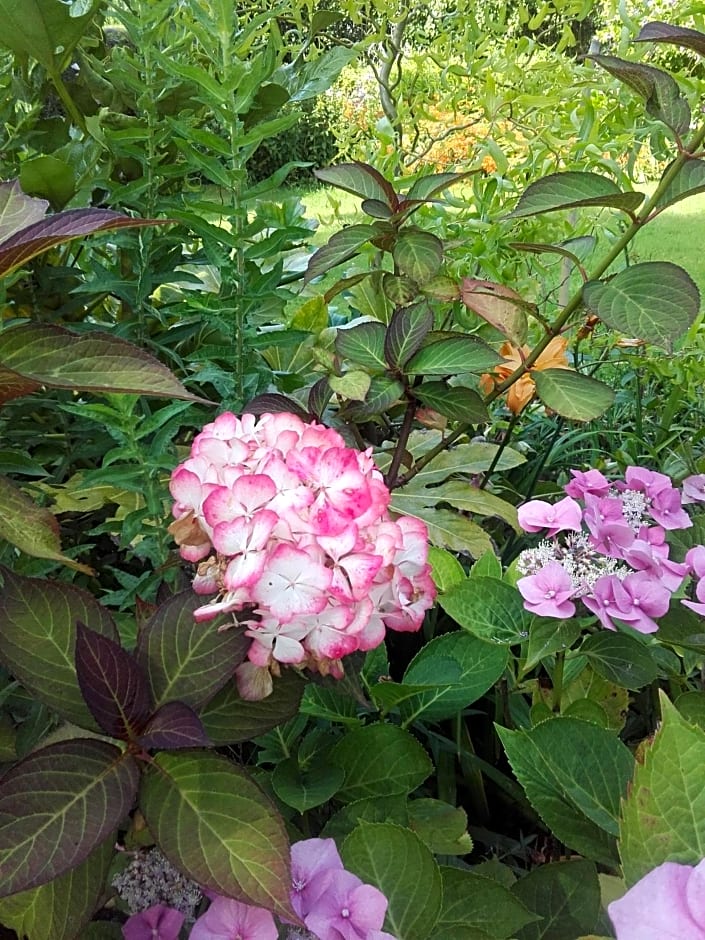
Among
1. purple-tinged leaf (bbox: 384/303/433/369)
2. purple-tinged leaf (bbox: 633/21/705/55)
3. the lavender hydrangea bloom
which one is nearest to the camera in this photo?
the lavender hydrangea bloom

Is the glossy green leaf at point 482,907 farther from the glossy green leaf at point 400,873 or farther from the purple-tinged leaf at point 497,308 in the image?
the purple-tinged leaf at point 497,308

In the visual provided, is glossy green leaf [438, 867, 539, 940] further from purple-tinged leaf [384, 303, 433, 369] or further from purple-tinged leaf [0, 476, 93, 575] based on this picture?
purple-tinged leaf [384, 303, 433, 369]

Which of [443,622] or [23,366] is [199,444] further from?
[443,622]

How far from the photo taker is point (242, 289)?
84 centimetres

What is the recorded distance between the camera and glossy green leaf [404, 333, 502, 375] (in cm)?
75

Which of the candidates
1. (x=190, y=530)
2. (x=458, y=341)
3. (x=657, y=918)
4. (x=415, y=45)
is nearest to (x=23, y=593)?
(x=190, y=530)

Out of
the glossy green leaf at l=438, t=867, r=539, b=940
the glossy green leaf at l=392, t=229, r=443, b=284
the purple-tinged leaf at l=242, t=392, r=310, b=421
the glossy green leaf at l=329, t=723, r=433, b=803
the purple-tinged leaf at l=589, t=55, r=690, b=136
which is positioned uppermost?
the purple-tinged leaf at l=589, t=55, r=690, b=136

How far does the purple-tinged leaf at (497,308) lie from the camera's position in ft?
Result: 2.67

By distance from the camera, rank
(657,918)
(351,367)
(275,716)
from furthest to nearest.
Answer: (351,367) → (275,716) → (657,918)

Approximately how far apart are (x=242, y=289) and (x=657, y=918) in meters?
0.69

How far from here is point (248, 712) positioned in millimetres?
475

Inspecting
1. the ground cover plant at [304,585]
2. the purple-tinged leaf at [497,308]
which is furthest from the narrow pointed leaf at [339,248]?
the purple-tinged leaf at [497,308]

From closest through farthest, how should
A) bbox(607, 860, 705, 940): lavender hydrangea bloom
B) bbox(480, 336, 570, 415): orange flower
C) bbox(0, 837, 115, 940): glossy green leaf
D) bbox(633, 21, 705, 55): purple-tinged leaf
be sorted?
1. bbox(607, 860, 705, 940): lavender hydrangea bloom
2. bbox(0, 837, 115, 940): glossy green leaf
3. bbox(633, 21, 705, 55): purple-tinged leaf
4. bbox(480, 336, 570, 415): orange flower

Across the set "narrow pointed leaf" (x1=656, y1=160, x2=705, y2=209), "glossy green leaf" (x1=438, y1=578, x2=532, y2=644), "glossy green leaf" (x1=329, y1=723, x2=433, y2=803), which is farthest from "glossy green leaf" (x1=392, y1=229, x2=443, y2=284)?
"glossy green leaf" (x1=329, y1=723, x2=433, y2=803)
